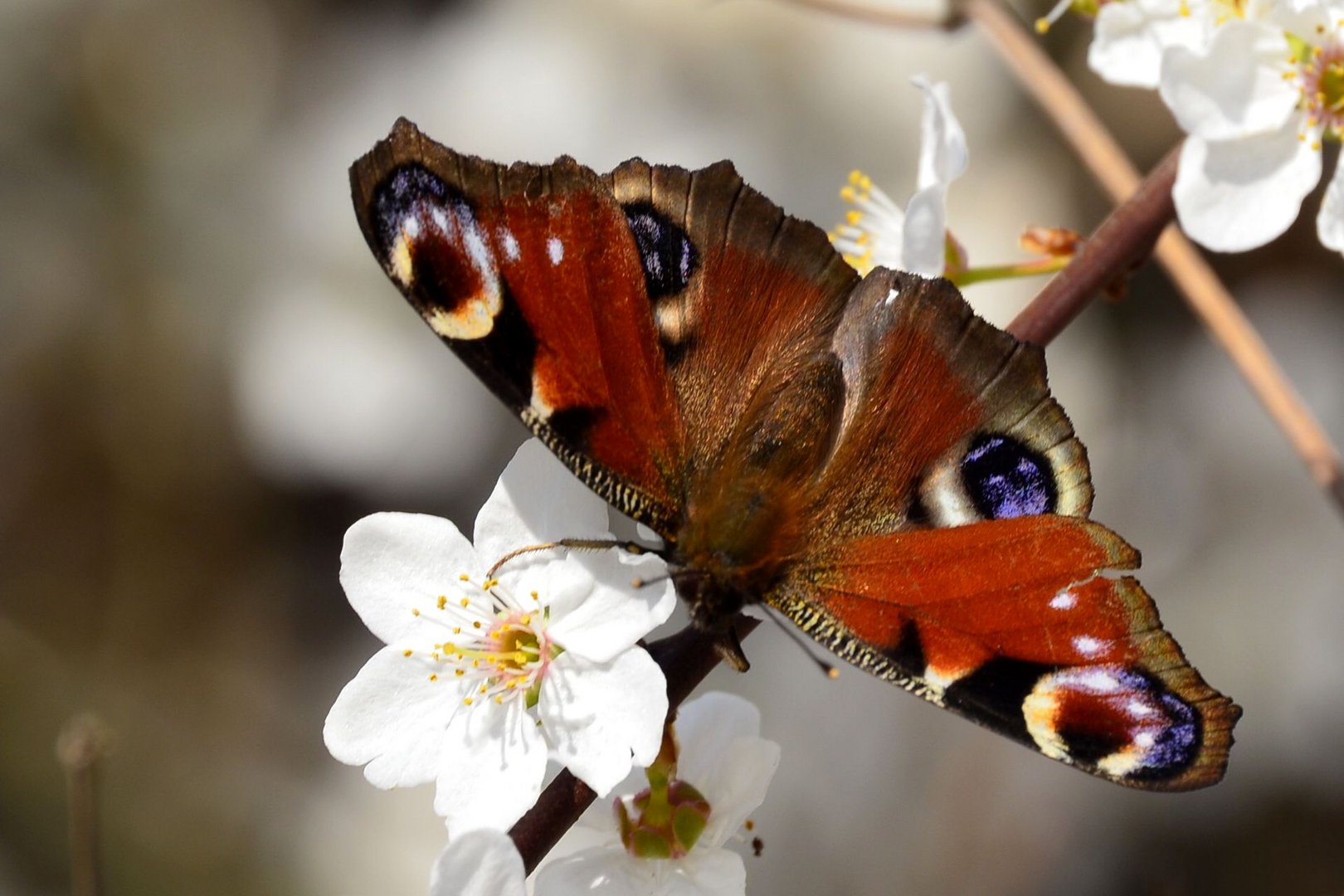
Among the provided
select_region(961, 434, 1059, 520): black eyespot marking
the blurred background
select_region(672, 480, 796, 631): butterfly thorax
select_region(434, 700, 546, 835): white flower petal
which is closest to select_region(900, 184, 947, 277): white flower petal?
select_region(961, 434, 1059, 520): black eyespot marking

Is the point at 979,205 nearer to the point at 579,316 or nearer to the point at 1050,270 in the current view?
the point at 1050,270

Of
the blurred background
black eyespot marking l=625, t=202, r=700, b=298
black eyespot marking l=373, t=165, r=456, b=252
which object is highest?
black eyespot marking l=373, t=165, r=456, b=252

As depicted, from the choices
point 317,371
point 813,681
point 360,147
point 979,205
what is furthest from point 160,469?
point 979,205

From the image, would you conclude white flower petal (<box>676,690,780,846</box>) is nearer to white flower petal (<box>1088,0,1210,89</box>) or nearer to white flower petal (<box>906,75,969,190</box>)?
white flower petal (<box>906,75,969,190</box>)

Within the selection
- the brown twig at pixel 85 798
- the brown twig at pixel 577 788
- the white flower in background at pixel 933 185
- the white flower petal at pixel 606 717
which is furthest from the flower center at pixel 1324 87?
the brown twig at pixel 85 798

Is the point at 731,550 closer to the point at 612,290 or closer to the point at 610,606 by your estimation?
the point at 610,606

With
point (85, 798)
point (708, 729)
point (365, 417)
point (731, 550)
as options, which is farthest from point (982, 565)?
point (365, 417)
